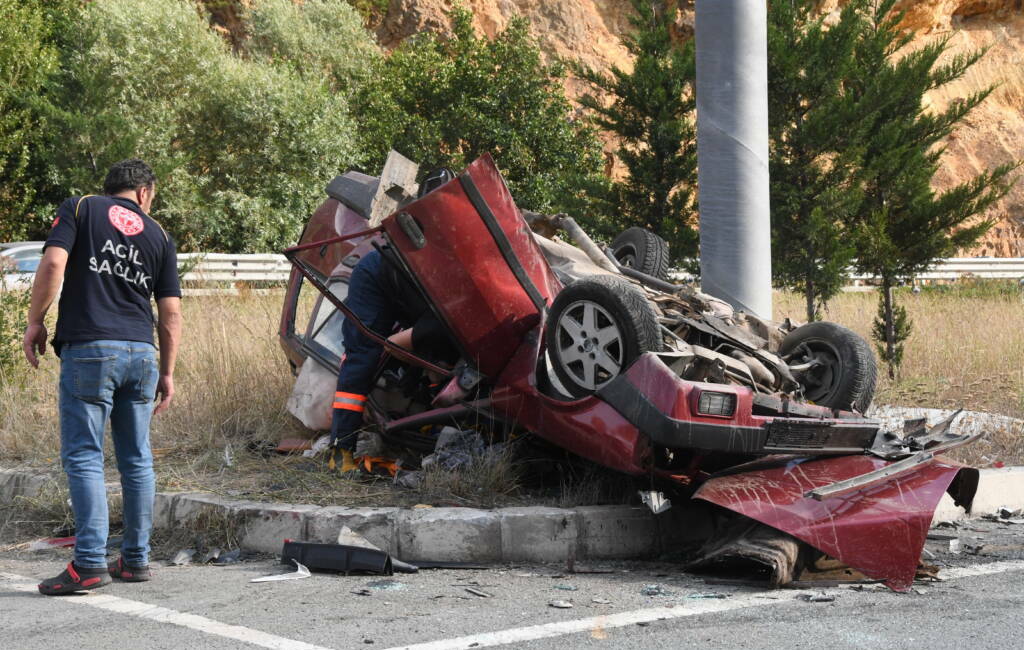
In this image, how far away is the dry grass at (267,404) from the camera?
5789 millimetres

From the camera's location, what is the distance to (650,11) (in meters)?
11.8

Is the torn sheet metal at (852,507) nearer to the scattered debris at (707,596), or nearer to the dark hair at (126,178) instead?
the scattered debris at (707,596)

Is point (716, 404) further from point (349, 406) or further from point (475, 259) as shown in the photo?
point (349, 406)

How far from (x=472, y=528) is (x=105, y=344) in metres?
1.84

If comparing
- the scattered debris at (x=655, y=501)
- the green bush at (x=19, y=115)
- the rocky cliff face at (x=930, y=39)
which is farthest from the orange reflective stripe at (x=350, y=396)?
the rocky cliff face at (x=930, y=39)

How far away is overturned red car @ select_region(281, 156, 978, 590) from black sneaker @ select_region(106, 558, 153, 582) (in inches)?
69.3

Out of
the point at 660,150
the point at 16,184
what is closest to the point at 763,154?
the point at 660,150

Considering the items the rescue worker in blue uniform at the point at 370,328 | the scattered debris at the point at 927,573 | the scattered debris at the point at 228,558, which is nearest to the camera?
the scattered debris at the point at 927,573

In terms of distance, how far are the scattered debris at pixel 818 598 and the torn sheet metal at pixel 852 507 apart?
222 millimetres

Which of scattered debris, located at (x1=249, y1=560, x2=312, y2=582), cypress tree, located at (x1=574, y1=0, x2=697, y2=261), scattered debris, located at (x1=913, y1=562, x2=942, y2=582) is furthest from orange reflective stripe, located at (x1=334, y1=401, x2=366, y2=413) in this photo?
cypress tree, located at (x1=574, y1=0, x2=697, y2=261)

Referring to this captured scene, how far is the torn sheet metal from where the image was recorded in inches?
180

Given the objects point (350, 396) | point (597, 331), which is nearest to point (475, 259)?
point (597, 331)

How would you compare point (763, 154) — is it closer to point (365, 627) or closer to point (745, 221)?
point (745, 221)

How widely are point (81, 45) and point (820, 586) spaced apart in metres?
28.6
